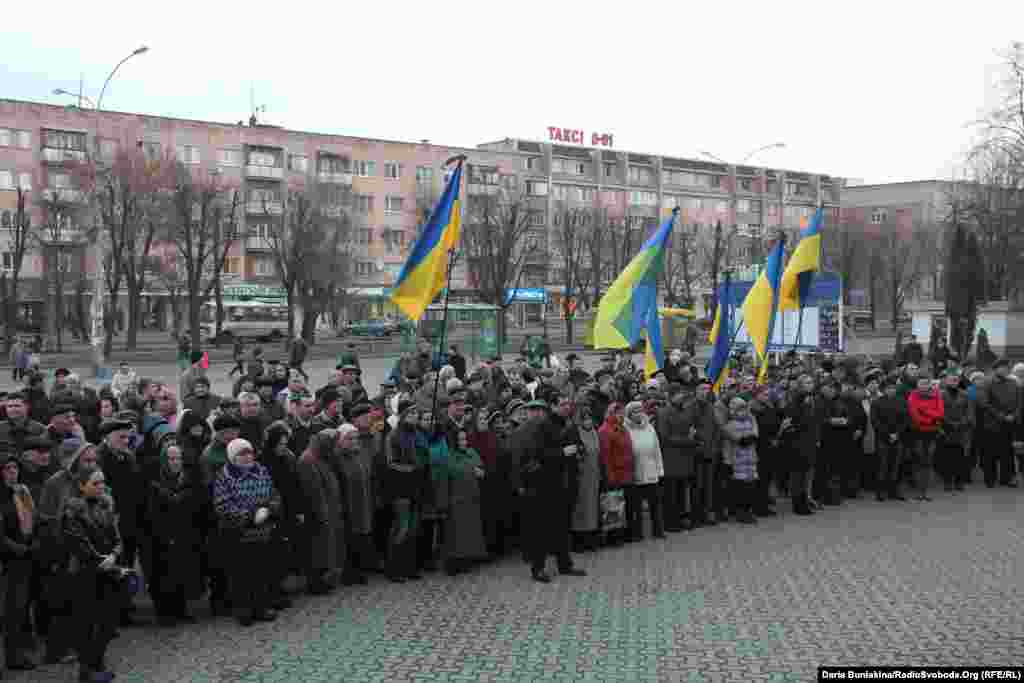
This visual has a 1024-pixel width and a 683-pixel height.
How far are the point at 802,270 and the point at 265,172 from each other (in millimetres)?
60509

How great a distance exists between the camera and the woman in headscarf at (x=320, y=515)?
886cm

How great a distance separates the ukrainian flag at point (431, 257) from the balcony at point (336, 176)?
2504 inches

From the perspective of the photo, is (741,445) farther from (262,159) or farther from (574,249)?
(262,159)

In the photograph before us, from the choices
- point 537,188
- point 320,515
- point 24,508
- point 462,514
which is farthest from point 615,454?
point 537,188

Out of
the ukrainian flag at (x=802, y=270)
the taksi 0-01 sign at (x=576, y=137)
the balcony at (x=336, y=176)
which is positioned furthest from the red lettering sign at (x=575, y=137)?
the ukrainian flag at (x=802, y=270)

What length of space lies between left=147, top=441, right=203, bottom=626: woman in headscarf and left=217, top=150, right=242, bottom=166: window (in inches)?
2589

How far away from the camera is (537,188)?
290ft

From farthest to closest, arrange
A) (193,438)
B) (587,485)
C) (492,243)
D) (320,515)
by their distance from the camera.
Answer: (492,243) → (587,485) → (193,438) → (320,515)

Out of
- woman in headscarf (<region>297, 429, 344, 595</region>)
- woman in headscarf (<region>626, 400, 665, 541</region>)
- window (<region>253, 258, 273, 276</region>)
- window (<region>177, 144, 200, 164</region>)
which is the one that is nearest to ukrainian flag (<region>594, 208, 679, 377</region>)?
woman in headscarf (<region>626, 400, 665, 541</region>)

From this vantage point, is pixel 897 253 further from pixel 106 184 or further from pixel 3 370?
pixel 3 370

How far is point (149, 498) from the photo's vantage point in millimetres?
8125

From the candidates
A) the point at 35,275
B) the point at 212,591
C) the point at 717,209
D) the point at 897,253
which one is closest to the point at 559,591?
the point at 212,591

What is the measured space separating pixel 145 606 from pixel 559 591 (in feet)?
11.8

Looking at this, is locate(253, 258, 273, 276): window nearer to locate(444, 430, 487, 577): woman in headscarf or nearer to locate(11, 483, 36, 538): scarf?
locate(444, 430, 487, 577): woman in headscarf
